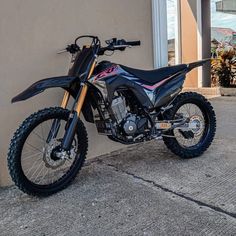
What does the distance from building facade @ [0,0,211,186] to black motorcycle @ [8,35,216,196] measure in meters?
0.20

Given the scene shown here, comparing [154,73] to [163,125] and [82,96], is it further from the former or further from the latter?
[82,96]

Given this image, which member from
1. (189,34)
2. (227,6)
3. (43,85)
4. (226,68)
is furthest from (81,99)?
(227,6)

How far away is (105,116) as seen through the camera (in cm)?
309

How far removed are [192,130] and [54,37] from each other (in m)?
1.67

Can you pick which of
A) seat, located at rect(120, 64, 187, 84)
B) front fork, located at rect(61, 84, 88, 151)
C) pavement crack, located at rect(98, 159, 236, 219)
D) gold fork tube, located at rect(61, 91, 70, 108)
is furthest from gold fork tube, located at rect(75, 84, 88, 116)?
pavement crack, located at rect(98, 159, 236, 219)

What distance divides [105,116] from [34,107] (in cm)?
66

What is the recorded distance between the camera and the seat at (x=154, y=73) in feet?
10.3

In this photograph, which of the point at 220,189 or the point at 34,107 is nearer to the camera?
the point at 220,189

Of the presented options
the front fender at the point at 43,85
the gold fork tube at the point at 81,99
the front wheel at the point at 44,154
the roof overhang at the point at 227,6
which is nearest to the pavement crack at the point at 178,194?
the front wheel at the point at 44,154

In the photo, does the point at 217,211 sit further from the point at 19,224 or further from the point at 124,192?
the point at 19,224

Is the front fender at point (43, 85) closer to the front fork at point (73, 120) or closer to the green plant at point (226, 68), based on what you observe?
the front fork at point (73, 120)

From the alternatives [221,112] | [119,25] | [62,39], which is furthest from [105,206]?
[221,112]

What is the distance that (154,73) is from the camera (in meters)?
3.25

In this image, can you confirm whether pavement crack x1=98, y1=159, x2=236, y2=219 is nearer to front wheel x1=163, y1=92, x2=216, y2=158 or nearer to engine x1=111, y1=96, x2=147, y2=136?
engine x1=111, y1=96, x2=147, y2=136
